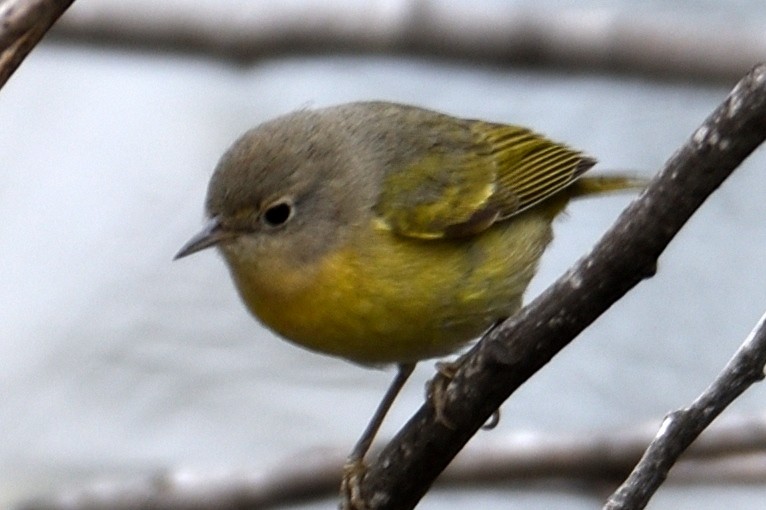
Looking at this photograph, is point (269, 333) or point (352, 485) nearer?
point (352, 485)

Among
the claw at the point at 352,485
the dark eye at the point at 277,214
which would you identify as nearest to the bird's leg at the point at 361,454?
the claw at the point at 352,485

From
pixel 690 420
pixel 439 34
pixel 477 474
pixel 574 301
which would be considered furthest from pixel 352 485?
pixel 439 34

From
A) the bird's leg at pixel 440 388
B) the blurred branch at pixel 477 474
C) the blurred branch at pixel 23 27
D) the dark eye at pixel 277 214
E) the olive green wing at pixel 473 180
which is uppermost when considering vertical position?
the olive green wing at pixel 473 180

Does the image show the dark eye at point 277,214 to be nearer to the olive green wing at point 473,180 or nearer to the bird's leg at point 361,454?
the olive green wing at point 473,180

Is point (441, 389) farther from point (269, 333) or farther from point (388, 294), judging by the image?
point (269, 333)

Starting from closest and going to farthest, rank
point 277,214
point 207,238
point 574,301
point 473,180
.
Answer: point 574,301 < point 207,238 < point 277,214 < point 473,180

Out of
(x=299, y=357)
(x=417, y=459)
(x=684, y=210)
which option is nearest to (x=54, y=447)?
(x=299, y=357)

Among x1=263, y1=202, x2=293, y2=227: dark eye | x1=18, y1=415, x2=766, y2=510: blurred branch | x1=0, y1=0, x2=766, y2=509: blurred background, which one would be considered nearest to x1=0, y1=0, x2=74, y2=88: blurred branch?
x1=263, y1=202, x2=293, y2=227: dark eye

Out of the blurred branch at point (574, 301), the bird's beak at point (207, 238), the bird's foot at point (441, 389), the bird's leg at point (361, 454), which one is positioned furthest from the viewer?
the bird's beak at point (207, 238)
